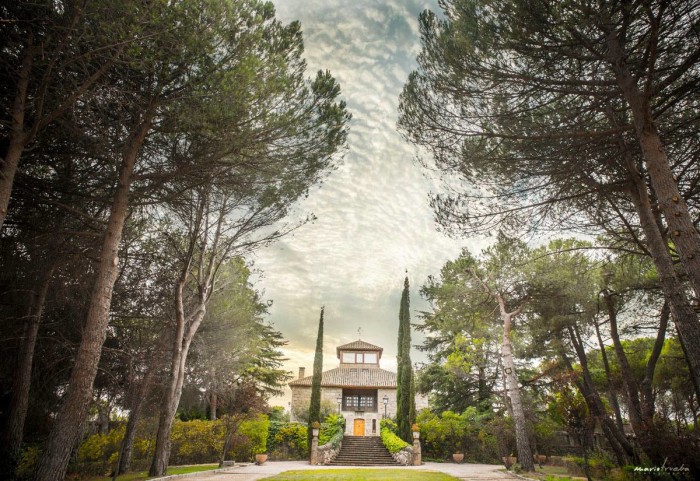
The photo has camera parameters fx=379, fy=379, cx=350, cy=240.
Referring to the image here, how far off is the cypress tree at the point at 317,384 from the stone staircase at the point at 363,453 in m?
2.07

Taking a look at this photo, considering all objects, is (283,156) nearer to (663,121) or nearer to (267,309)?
(663,121)

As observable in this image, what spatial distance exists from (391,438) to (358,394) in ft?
31.8

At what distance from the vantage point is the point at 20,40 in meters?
5.62

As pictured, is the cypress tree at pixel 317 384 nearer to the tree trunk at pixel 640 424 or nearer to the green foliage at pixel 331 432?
the green foliage at pixel 331 432

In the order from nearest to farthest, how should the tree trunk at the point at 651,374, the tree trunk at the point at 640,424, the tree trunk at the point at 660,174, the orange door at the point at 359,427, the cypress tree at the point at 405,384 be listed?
the tree trunk at the point at 660,174
the tree trunk at the point at 640,424
the tree trunk at the point at 651,374
the cypress tree at the point at 405,384
the orange door at the point at 359,427

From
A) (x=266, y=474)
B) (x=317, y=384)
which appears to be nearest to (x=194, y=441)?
(x=266, y=474)

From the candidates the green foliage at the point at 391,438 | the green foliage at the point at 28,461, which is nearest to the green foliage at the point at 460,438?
the green foliage at the point at 391,438

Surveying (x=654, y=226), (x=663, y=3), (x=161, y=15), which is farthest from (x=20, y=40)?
(x=654, y=226)

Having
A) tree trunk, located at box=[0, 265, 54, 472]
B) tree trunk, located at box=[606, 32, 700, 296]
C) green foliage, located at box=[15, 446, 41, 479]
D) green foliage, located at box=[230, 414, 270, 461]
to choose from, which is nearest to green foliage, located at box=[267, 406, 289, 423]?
green foliage, located at box=[230, 414, 270, 461]

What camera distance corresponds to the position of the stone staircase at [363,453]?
18.8 meters

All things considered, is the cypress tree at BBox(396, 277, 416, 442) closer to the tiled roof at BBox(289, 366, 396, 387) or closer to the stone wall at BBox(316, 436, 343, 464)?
the stone wall at BBox(316, 436, 343, 464)

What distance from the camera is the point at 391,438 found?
20.5m

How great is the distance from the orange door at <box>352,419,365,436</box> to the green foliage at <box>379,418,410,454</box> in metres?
4.09

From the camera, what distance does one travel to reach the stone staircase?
61.6 ft
